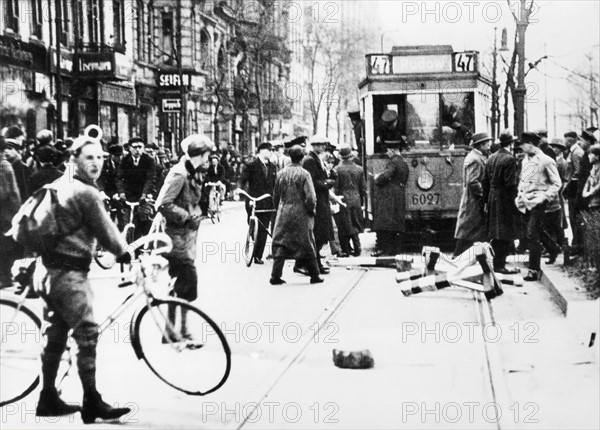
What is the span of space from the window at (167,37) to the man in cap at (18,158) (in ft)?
1.61

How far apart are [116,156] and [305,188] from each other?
5090 millimetres

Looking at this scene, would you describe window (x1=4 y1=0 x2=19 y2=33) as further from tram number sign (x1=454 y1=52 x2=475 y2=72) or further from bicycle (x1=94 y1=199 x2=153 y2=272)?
tram number sign (x1=454 y1=52 x2=475 y2=72)

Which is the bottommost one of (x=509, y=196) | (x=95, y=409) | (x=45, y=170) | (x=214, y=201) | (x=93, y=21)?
(x=95, y=409)

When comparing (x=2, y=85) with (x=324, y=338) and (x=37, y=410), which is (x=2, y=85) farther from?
(x=324, y=338)

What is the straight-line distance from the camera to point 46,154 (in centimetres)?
272

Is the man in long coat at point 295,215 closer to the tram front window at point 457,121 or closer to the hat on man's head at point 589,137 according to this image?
the tram front window at point 457,121

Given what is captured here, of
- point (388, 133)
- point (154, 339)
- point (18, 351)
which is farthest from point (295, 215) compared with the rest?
point (18, 351)

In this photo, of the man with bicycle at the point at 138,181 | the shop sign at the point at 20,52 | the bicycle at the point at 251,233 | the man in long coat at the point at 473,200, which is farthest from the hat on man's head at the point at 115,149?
the man in long coat at the point at 473,200

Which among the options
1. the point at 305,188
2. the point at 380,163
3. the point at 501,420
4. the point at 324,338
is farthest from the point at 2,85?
the point at 380,163

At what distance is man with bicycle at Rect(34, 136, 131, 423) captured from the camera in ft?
9.33

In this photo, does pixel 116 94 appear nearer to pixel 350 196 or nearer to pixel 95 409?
pixel 95 409

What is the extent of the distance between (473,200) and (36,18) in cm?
596

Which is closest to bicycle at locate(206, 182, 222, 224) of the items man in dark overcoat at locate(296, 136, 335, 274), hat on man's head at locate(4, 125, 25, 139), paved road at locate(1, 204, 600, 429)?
paved road at locate(1, 204, 600, 429)

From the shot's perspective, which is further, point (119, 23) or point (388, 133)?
point (388, 133)
